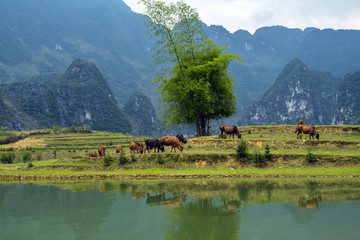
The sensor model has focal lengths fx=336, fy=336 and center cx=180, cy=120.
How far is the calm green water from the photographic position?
1115 cm

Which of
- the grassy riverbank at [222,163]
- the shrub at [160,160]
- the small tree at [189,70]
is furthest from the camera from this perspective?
the small tree at [189,70]

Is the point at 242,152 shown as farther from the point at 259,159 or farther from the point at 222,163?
the point at 222,163

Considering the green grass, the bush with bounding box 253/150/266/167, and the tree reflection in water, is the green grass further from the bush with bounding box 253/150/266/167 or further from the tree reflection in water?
the tree reflection in water

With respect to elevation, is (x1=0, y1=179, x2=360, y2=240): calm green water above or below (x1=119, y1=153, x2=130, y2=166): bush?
below

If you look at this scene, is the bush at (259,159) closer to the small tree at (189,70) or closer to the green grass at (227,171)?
the green grass at (227,171)

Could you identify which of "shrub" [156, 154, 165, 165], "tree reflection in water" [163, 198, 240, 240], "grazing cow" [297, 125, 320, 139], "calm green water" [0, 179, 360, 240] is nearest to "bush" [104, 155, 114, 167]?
"shrub" [156, 154, 165, 165]

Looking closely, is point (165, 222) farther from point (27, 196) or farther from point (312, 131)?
point (312, 131)

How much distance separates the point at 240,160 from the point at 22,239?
64.3ft

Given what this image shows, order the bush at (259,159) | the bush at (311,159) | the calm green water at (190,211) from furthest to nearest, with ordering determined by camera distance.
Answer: the bush at (259,159) → the bush at (311,159) → the calm green water at (190,211)

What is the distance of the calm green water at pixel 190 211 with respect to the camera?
11.1m

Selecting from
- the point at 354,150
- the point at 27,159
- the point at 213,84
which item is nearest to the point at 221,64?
the point at 213,84

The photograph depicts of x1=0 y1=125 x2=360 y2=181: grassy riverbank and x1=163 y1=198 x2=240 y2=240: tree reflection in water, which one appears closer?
x1=163 y1=198 x2=240 y2=240: tree reflection in water

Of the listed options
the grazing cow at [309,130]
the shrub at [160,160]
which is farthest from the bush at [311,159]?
the shrub at [160,160]

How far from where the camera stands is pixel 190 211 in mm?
13961
